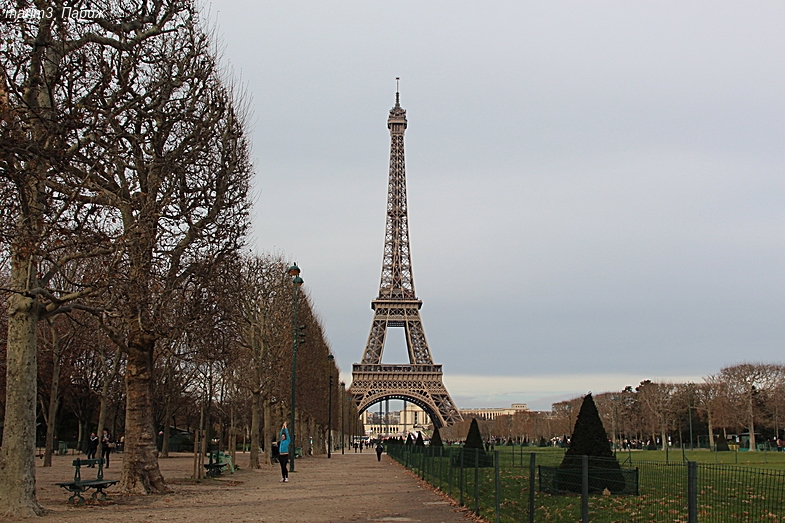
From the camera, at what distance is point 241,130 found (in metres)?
23.2

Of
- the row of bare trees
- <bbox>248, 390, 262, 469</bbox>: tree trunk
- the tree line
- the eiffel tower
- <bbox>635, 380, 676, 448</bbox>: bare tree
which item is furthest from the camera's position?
the eiffel tower

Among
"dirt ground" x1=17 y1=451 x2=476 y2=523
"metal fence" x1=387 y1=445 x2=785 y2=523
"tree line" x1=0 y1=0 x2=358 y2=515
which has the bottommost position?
"dirt ground" x1=17 y1=451 x2=476 y2=523

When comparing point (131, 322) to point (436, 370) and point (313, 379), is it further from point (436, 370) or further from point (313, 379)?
point (436, 370)

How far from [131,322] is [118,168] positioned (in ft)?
12.1

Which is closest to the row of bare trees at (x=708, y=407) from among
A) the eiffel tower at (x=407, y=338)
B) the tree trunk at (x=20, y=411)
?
the eiffel tower at (x=407, y=338)

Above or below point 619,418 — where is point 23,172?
above

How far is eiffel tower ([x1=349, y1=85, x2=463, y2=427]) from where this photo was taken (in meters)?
96.8

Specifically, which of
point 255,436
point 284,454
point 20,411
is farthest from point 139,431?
point 255,436

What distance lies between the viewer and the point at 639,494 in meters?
10.6

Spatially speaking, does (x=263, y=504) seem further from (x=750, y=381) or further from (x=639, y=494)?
(x=750, y=381)

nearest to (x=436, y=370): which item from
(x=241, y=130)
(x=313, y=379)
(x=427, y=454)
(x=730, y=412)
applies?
(x=730, y=412)

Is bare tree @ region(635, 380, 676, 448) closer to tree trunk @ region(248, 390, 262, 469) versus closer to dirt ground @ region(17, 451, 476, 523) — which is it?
tree trunk @ region(248, 390, 262, 469)

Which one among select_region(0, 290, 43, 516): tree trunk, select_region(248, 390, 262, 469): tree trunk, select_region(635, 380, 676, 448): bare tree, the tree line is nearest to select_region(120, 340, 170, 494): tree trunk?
the tree line

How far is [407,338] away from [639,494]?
9174 centimetres
